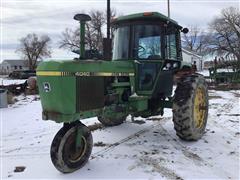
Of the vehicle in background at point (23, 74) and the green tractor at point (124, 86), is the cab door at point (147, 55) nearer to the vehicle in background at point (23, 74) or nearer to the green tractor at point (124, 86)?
the green tractor at point (124, 86)

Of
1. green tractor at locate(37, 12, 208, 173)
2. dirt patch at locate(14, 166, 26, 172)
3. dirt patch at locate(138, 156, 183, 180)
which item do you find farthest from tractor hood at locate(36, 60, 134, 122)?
dirt patch at locate(138, 156, 183, 180)

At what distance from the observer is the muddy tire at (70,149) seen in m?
5.18

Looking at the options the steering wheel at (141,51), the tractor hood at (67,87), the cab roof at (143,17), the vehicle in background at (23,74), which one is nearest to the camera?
the tractor hood at (67,87)

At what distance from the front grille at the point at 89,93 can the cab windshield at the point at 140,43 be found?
1394 mm

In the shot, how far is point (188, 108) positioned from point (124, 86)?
4.14 feet

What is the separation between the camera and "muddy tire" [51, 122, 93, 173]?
17.0 feet

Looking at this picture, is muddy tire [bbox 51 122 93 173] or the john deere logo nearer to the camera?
the john deere logo

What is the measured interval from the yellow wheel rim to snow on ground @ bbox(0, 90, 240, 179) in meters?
0.35

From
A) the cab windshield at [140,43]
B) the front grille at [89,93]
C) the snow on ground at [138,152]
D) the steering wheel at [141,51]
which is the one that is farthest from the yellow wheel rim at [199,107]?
the front grille at [89,93]

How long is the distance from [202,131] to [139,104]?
4.96 ft

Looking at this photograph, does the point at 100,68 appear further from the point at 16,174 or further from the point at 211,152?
the point at 211,152

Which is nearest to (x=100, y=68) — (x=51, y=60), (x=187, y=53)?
(x=51, y=60)

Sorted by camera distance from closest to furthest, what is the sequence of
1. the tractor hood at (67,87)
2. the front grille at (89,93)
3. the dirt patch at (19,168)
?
1. the tractor hood at (67,87)
2. the front grille at (89,93)
3. the dirt patch at (19,168)

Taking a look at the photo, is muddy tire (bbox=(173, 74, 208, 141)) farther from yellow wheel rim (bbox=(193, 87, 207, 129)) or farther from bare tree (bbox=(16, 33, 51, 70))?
bare tree (bbox=(16, 33, 51, 70))
